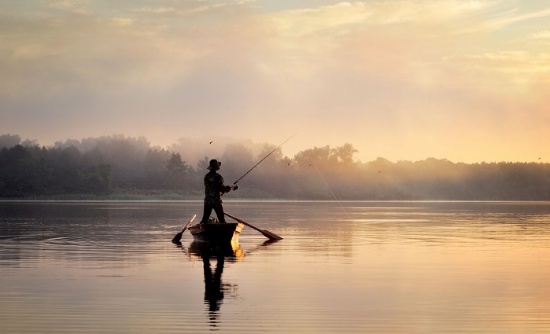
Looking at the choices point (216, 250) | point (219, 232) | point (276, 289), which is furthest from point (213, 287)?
point (219, 232)

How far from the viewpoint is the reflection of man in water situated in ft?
55.6

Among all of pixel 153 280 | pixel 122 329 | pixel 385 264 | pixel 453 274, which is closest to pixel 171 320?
pixel 122 329

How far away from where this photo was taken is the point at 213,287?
19703 millimetres

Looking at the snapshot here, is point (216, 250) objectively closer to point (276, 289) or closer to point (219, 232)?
point (219, 232)

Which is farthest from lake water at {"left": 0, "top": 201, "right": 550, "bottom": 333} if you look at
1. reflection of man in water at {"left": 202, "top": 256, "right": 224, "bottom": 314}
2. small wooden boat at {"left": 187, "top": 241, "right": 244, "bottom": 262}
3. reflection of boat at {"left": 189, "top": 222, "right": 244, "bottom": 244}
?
reflection of boat at {"left": 189, "top": 222, "right": 244, "bottom": 244}

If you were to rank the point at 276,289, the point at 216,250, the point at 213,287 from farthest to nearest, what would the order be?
1. the point at 216,250
2. the point at 213,287
3. the point at 276,289

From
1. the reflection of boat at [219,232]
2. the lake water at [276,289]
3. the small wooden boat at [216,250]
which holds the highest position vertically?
the reflection of boat at [219,232]

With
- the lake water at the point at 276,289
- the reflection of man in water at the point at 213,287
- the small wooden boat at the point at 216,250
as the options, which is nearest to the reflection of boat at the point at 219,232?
the small wooden boat at the point at 216,250

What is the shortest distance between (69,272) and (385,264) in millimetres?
8576

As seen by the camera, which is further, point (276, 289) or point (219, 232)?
point (219, 232)

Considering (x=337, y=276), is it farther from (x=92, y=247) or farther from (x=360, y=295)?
(x=92, y=247)

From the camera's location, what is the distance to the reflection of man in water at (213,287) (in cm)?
1694

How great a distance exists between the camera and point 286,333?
45.8ft

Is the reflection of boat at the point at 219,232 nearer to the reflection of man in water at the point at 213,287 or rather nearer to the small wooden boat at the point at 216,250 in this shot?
the small wooden boat at the point at 216,250
